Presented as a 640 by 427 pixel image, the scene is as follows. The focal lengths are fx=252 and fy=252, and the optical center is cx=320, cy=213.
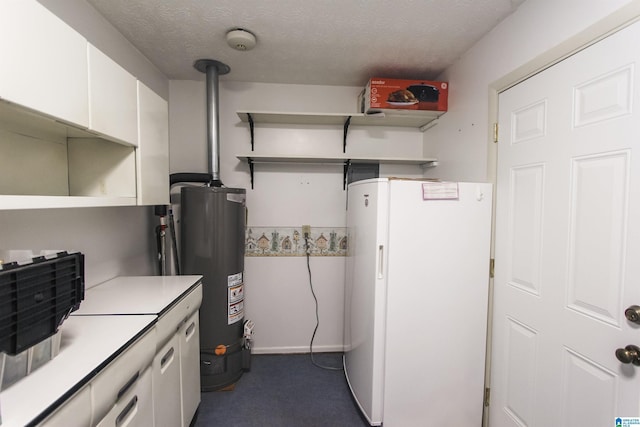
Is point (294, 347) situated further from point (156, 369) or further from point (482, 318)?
point (482, 318)

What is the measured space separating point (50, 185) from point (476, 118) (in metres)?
2.40

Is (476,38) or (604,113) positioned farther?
(476,38)

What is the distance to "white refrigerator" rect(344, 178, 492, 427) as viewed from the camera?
1.42 metres

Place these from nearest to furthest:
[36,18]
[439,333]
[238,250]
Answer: [36,18] < [439,333] < [238,250]

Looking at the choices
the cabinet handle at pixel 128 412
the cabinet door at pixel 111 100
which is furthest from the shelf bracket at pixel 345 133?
the cabinet handle at pixel 128 412

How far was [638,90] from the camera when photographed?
0.86 metres

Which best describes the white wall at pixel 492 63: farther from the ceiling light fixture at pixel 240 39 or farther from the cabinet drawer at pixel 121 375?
the cabinet drawer at pixel 121 375

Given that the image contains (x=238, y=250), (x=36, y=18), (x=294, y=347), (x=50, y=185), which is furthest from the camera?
(x=294, y=347)

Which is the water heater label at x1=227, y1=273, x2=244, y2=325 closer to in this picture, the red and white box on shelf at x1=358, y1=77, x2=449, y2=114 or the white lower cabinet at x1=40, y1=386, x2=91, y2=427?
the white lower cabinet at x1=40, y1=386, x2=91, y2=427

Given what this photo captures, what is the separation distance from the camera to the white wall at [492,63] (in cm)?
104

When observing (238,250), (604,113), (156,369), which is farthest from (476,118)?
(156,369)

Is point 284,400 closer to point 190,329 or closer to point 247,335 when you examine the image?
point 247,335

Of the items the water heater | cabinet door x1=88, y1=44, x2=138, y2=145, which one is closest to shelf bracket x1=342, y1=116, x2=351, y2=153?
the water heater

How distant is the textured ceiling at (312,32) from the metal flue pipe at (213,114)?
83mm
